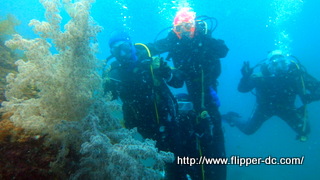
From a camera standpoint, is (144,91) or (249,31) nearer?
(144,91)

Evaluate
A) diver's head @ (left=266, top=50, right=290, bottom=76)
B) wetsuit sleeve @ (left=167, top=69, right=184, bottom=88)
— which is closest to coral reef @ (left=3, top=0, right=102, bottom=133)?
wetsuit sleeve @ (left=167, top=69, right=184, bottom=88)

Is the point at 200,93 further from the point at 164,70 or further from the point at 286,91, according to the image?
the point at 286,91

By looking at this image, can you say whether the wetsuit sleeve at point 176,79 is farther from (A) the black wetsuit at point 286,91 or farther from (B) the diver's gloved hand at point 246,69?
(A) the black wetsuit at point 286,91

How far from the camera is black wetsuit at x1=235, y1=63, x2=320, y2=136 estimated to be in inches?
310

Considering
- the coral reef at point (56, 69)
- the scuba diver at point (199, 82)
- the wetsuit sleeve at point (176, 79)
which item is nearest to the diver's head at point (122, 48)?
the wetsuit sleeve at point (176, 79)

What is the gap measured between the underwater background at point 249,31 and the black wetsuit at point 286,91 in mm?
2920

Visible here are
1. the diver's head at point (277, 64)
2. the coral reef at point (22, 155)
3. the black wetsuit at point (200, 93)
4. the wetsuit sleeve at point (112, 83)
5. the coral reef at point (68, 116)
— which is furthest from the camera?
the diver's head at point (277, 64)

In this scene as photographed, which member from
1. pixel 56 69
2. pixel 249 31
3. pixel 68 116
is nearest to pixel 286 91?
pixel 68 116

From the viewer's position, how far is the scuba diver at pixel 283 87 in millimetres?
7875

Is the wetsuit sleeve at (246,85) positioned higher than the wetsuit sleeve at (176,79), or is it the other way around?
the wetsuit sleeve at (246,85)

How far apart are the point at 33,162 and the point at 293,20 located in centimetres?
10305

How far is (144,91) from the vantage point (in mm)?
4145

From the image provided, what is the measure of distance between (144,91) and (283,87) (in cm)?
705

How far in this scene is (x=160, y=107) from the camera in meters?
4.24
